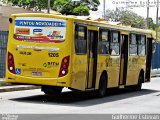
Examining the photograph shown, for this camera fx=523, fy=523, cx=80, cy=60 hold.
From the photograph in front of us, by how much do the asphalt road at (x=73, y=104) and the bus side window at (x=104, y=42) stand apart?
5.97 ft

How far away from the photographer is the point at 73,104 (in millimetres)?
16984

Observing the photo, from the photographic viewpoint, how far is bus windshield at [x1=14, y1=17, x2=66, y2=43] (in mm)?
17094

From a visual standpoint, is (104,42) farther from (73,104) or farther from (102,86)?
(73,104)

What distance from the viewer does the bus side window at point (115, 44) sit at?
20719mm

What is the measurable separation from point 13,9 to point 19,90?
42884 millimetres

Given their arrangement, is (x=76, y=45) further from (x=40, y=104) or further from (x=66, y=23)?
(x=40, y=104)

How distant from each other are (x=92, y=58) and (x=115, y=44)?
2.53 metres

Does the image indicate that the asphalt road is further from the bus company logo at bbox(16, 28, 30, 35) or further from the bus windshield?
the bus company logo at bbox(16, 28, 30, 35)

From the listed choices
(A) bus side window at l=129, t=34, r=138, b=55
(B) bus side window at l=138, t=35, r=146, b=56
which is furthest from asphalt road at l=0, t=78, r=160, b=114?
(B) bus side window at l=138, t=35, r=146, b=56

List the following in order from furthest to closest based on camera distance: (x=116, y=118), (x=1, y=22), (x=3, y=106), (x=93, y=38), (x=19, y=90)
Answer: (x=1, y=22)
(x=19, y=90)
(x=93, y=38)
(x=3, y=106)
(x=116, y=118)

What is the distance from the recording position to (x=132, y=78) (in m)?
23.4

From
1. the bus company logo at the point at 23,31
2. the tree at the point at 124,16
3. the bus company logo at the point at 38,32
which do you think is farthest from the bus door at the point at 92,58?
the tree at the point at 124,16

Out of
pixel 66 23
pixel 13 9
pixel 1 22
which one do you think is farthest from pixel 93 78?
pixel 13 9

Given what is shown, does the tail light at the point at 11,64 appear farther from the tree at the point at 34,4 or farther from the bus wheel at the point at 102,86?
the tree at the point at 34,4
